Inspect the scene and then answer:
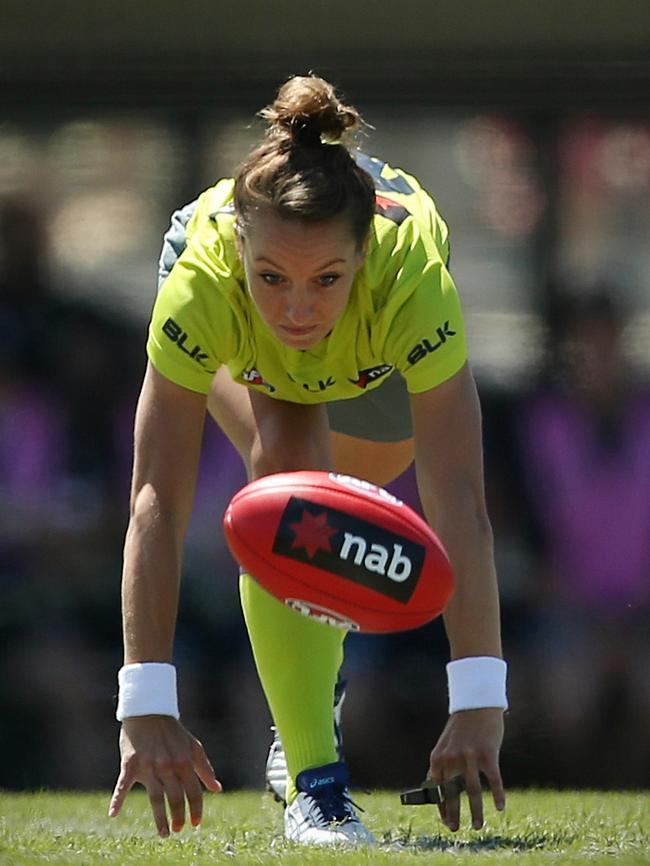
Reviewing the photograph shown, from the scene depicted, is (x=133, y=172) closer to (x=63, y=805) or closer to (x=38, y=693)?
(x=38, y=693)

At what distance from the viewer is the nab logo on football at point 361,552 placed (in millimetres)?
3100

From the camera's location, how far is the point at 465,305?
653 centimetres

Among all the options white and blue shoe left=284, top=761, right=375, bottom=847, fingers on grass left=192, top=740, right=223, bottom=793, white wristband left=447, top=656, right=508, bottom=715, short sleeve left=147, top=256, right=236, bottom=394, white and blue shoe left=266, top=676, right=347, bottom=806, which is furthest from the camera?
white and blue shoe left=266, top=676, right=347, bottom=806

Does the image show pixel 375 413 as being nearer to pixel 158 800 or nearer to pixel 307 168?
pixel 307 168

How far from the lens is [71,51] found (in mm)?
6391

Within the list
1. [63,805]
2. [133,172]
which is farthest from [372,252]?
[133,172]

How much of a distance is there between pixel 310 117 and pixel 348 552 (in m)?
0.82

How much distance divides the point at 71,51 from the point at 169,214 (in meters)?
0.64

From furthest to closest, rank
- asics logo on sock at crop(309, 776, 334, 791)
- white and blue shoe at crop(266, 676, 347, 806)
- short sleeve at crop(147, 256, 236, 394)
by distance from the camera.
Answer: white and blue shoe at crop(266, 676, 347, 806)
asics logo on sock at crop(309, 776, 334, 791)
short sleeve at crop(147, 256, 236, 394)

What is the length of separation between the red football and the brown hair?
19.8 inches

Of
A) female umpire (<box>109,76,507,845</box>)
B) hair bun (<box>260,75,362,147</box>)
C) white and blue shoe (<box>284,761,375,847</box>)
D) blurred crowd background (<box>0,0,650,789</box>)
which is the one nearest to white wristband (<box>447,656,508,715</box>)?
female umpire (<box>109,76,507,845</box>)

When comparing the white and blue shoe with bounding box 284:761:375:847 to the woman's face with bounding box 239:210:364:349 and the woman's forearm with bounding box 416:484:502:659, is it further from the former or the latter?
the woman's face with bounding box 239:210:364:349

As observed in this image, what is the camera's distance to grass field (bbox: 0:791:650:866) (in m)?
3.25

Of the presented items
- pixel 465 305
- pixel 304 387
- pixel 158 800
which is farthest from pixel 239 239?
pixel 465 305
